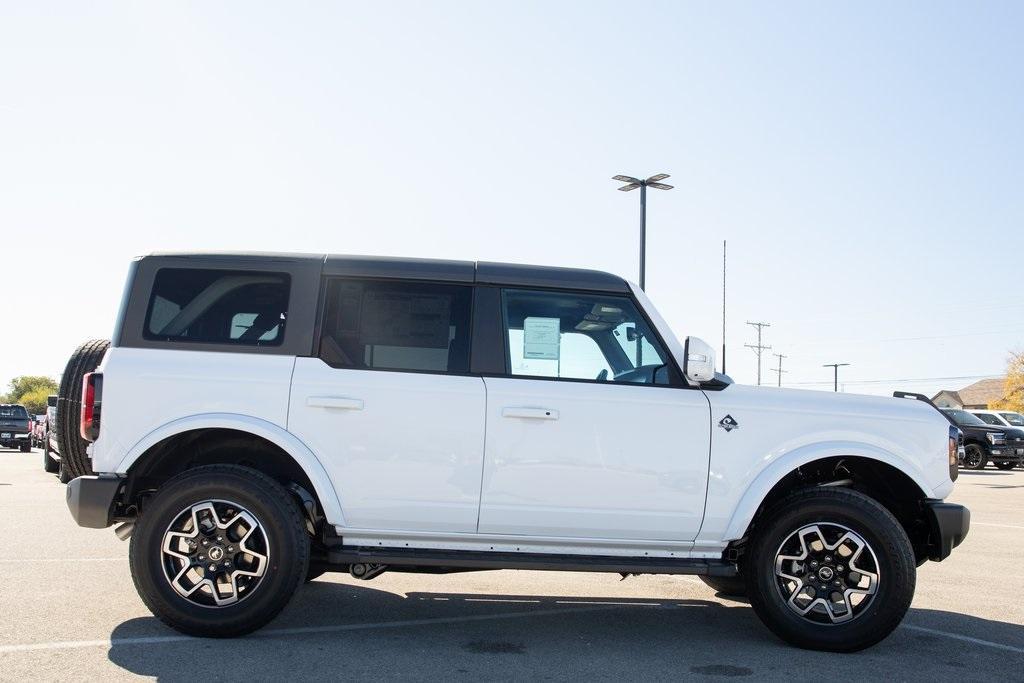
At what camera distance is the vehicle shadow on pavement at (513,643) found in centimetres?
461

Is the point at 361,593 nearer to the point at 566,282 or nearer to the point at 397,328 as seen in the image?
the point at 397,328

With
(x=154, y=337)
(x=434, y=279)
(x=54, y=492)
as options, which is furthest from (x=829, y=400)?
(x=54, y=492)

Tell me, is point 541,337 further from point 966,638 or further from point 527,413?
point 966,638

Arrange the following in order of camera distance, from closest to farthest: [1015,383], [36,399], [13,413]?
[13,413] < [1015,383] < [36,399]

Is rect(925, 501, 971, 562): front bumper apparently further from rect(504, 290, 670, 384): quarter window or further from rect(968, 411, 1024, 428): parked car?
rect(968, 411, 1024, 428): parked car

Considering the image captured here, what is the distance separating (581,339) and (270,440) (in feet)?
5.99

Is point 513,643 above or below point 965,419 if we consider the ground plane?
below

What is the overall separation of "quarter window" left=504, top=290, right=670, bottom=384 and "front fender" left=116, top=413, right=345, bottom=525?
1.22 m

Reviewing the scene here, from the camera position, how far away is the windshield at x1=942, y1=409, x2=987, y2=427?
95.1 ft

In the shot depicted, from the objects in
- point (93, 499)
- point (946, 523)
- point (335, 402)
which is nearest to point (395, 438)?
point (335, 402)

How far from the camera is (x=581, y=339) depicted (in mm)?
5562

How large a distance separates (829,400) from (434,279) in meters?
2.37

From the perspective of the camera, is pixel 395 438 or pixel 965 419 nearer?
pixel 395 438

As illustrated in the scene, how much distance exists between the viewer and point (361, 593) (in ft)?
21.8
